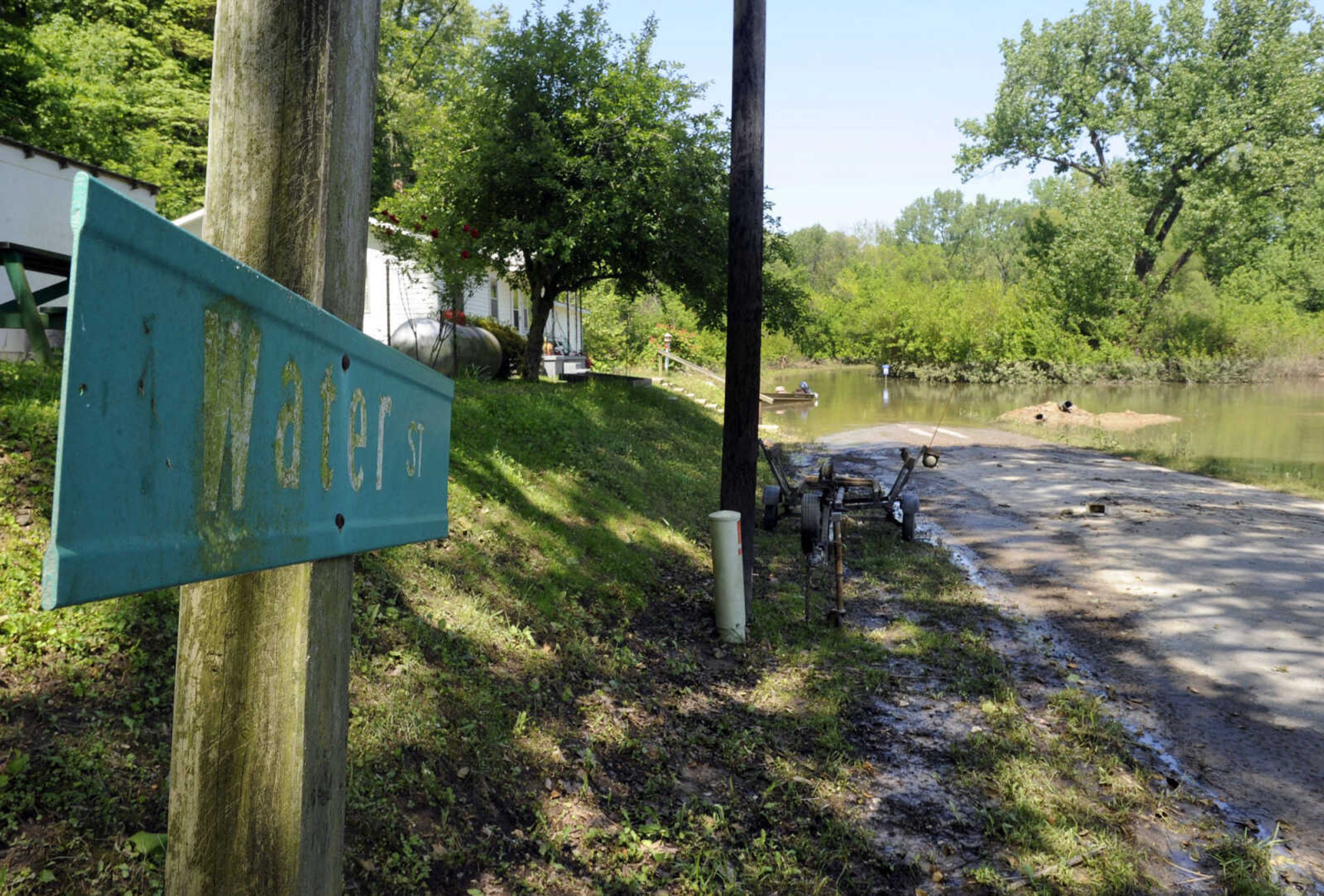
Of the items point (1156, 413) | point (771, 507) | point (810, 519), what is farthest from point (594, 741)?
point (1156, 413)

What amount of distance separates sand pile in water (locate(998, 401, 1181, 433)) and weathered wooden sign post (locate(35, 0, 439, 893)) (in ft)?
101

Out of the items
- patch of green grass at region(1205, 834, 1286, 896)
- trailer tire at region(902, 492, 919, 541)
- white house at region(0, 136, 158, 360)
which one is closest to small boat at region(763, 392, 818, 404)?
trailer tire at region(902, 492, 919, 541)

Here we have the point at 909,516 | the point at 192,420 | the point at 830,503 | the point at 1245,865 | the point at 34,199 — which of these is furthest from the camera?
the point at 34,199

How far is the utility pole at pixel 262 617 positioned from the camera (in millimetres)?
1532

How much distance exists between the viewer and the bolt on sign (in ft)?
3.00

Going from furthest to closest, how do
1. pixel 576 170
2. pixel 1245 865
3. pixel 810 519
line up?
pixel 576 170 < pixel 810 519 < pixel 1245 865

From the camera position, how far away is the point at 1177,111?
143 ft

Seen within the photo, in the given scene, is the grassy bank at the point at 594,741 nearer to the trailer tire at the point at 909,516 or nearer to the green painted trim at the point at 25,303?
the green painted trim at the point at 25,303

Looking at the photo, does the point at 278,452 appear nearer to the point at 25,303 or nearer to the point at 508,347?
the point at 25,303

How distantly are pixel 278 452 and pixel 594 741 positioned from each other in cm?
419

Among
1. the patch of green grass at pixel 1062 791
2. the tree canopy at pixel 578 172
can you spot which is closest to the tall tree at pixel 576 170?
the tree canopy at pixel 578 172

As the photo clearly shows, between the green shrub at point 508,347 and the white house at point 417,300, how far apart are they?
2.28 ft

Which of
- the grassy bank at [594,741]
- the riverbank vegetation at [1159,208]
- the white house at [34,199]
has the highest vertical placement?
the riverbank vegetation at [1159,208]

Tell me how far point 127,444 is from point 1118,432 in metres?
31.4
